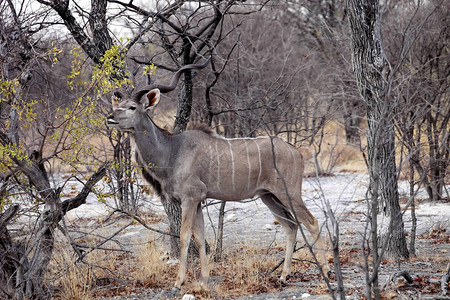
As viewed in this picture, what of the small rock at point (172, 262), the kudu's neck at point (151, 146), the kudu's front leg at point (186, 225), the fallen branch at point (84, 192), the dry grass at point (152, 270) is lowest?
→ the small rock at point (172, 262)

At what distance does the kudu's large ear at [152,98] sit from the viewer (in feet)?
17.2

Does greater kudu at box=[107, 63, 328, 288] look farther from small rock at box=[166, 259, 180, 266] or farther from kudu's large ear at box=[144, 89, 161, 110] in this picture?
small rock at box=[166, 259, 180, 266]

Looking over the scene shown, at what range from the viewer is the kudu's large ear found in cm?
525

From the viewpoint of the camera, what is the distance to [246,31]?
1545 centimetres

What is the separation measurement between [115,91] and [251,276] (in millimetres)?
2096

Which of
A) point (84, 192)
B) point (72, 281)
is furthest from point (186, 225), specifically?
point (72, 281)

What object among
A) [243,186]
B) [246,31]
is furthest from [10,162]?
[246,31]

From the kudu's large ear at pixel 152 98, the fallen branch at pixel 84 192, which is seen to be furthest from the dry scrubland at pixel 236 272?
the kudu's large ear at pixel 152 98

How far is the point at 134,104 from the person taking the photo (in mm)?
5234

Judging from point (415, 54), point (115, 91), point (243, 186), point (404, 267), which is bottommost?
point (404, 267)

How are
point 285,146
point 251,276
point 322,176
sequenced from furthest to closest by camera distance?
point 322,176 < point 285,146 < point 251,276

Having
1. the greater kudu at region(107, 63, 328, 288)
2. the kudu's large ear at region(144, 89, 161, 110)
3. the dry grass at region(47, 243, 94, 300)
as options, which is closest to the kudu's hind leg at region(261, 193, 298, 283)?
the greater kudu at region(107, 63, 328, 288)

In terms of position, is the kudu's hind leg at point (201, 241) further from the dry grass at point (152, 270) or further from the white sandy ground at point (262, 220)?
the white sandy ground at point (262, 220)

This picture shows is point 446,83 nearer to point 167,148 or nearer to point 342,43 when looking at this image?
point 342,43
